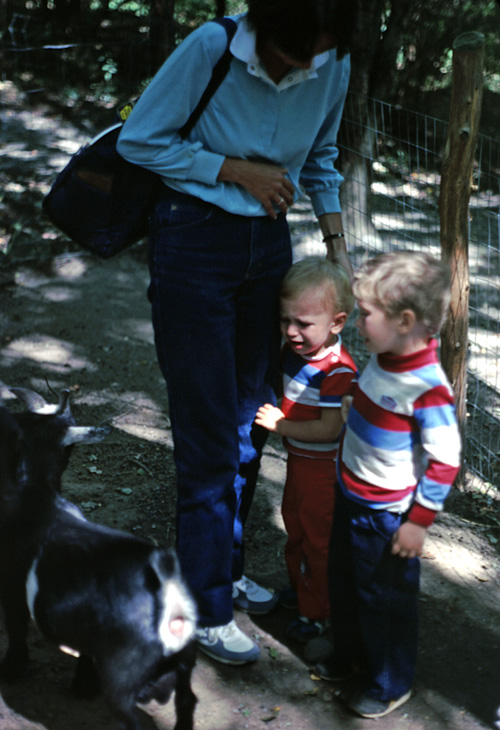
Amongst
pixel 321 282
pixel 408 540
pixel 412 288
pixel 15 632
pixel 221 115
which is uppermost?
pixel 221 115

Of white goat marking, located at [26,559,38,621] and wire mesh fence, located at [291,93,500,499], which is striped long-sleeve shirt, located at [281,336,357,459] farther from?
wire mesh fence, located at [291,93,500,499]

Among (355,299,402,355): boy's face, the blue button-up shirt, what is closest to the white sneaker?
(355,299,402,355): boy's face

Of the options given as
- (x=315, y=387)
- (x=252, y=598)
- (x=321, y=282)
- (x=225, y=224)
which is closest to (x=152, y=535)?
(x=252, y=598)

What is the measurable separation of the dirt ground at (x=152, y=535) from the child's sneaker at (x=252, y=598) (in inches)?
1.6

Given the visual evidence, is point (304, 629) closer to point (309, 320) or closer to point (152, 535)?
point (152, 535)

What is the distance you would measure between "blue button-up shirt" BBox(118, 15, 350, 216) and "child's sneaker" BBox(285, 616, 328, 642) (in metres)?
1.51

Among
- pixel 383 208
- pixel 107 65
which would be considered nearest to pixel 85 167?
pixel 383 208

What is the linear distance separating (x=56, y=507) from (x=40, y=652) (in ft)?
2.31

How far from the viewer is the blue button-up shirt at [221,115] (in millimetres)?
2176

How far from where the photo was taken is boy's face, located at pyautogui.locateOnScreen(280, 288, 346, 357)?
8.11ft

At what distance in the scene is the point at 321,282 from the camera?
248 centimetres

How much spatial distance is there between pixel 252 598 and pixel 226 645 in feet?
1.10

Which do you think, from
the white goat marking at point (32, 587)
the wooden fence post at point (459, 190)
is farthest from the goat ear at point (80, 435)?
the wooden fence post at point (459, 190)

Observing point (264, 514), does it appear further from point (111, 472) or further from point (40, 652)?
point (40, 652)
